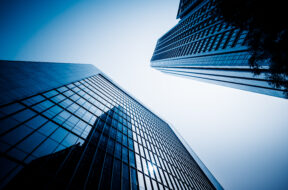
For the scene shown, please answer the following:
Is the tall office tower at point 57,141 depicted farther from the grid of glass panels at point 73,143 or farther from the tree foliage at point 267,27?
the tree foliage at point 267,27

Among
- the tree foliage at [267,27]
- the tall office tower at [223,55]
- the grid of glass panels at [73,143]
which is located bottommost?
the grid of glass panels at [73,143]

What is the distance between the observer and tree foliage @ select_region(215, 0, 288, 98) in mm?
6679

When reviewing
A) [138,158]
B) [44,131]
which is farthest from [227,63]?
[44,131]

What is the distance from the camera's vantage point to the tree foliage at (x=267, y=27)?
21.9 ft

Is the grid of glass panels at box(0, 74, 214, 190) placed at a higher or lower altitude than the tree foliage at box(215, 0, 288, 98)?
lower

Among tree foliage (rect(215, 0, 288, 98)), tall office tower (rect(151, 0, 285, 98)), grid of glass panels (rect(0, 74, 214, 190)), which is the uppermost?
tall office tower (rect(151, 0, 285, 98))

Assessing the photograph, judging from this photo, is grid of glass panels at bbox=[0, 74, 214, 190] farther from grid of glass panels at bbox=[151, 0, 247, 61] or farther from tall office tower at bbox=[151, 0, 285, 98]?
grid of glass panels at bbox=[151, 0, 247, 61]

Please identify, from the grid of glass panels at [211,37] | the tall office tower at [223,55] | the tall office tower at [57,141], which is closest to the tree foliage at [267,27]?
the tall office tower at [223,55]

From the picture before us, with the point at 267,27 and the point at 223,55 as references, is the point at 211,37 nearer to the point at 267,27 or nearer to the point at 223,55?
the point at 223,55

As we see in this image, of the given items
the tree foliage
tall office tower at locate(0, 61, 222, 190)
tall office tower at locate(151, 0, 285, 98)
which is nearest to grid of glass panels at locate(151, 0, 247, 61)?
tall office tower at locate(151, 0, 285, 98)

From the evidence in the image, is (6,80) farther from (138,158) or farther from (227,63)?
(227,63)

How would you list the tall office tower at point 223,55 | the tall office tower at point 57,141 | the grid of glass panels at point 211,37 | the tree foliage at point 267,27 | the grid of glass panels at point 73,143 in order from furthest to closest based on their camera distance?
the grid of glass panels at point 211,37 → the tall office tower at point 223,55 → the grid of glass panels at point 73,143 → the tall office tower at point 57,141 → the tree foliage at point 267,27

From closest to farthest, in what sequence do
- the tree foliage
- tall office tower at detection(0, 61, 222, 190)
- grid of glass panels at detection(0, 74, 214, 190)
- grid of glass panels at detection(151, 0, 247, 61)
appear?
the tree foliage
tall office tower at detection(0, 61, 222, 190)
grid of glass panels at detection(0, 74, 214, 190)
grid of glass panels at detection(151, 0, 247, 61)

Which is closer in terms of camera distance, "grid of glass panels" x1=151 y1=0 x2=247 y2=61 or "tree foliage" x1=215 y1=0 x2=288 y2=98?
"tree foliage" x1=215 y1=0 x2=288 y2=98
